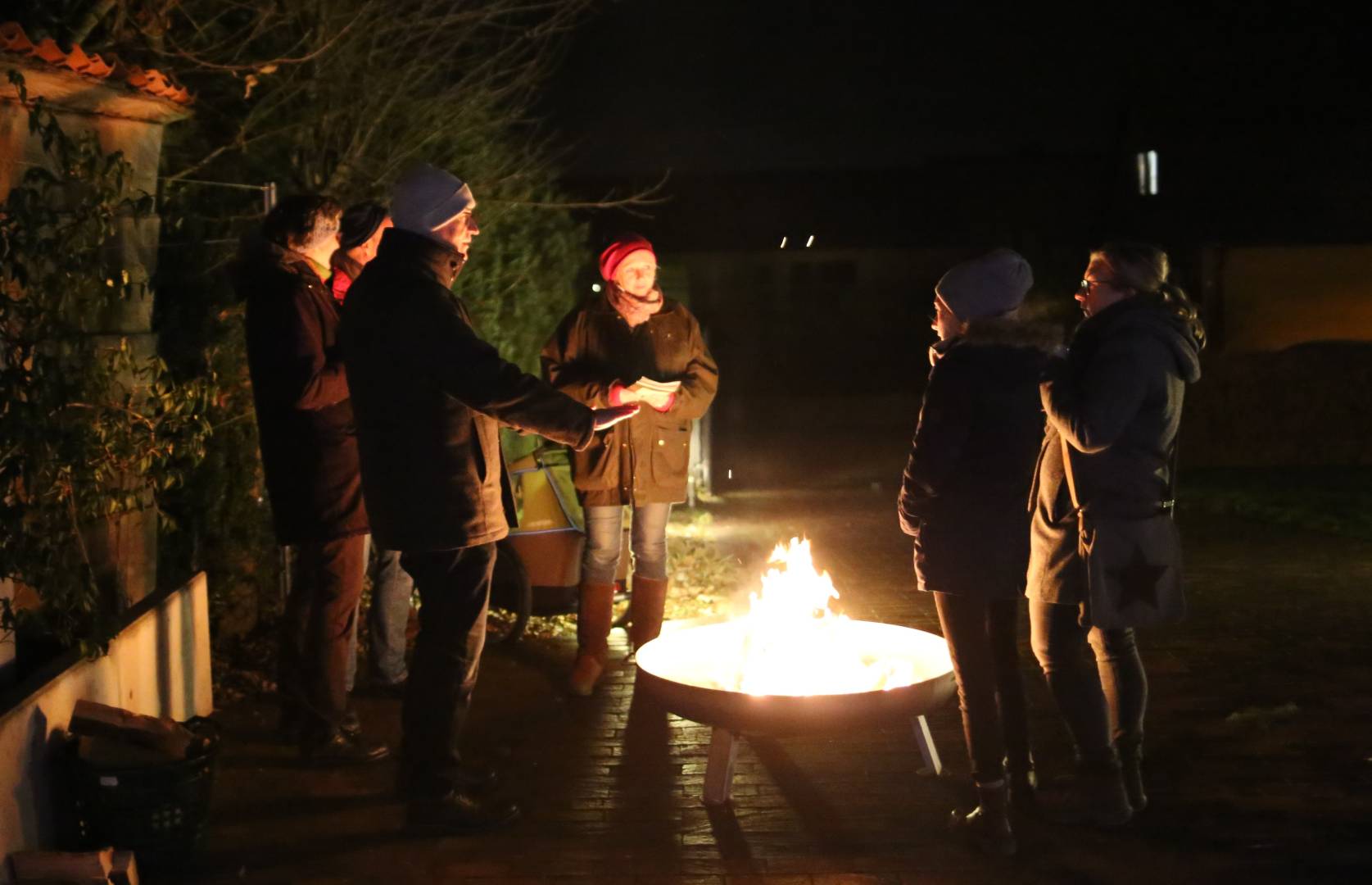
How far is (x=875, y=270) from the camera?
125 ft

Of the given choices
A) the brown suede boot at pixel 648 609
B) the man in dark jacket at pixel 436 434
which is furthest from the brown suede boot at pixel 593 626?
the man in dark jacket at pixel 436 434

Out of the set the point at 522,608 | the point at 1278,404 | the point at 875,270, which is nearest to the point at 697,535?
the point at 522,608

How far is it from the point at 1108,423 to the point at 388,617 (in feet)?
11.4

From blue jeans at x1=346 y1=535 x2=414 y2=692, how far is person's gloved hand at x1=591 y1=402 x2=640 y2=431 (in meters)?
1.67

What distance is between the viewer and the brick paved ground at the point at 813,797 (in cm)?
465

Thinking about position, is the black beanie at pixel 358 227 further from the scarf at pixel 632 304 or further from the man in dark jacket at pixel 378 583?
the scarf at pixel 632 304

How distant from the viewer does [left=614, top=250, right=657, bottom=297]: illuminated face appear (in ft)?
22.1

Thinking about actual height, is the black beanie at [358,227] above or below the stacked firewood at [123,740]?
above

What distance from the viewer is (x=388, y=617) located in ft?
21.8

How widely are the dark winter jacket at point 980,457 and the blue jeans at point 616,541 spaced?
7.58ft

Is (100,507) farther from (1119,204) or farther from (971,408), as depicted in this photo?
(1119,204)

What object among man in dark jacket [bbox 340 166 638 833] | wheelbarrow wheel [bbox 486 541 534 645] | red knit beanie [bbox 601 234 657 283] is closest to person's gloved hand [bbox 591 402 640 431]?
man in dark jacket [bbox 340 166 638 833]

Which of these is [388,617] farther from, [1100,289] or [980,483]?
[1100,289]

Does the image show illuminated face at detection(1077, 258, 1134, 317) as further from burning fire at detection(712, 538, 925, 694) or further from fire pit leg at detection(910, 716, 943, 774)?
fire pit leg at detection(910, 716, 943, 774)
